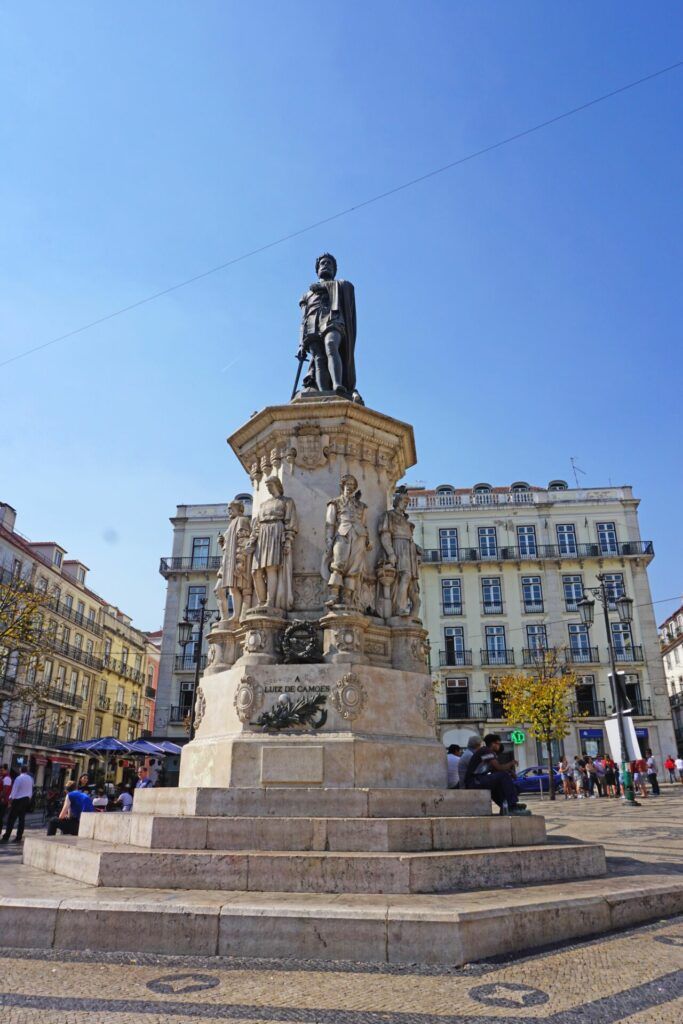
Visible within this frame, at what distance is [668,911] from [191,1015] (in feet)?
13.6

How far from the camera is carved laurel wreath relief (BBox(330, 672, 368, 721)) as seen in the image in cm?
757

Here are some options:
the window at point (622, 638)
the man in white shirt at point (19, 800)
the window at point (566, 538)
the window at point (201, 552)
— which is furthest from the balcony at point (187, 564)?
the man in white shirt at point (19, 800)

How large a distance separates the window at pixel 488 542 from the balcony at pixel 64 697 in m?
27.4

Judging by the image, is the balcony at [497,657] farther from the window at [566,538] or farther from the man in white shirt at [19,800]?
the man in white shirt at [19,800]

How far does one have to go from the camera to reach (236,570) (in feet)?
29.0

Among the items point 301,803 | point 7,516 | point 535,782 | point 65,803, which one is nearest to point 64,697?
point 7,516

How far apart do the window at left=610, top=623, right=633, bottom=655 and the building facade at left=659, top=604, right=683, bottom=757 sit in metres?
21.3

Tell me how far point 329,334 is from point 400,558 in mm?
3636

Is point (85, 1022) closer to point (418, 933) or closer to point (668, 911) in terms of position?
point (418, 933)

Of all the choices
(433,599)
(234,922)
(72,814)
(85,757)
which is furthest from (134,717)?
(234,922)

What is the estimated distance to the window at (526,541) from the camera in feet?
150

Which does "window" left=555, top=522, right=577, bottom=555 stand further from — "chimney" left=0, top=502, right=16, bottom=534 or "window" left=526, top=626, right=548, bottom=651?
"chimney" left=0, top=502, right=16, bottom=534

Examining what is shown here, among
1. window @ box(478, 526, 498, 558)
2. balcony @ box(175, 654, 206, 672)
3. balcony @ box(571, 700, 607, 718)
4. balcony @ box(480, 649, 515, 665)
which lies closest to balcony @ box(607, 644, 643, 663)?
balcony @ box(571, 700, 607, 718)

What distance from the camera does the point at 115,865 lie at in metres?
5.76
